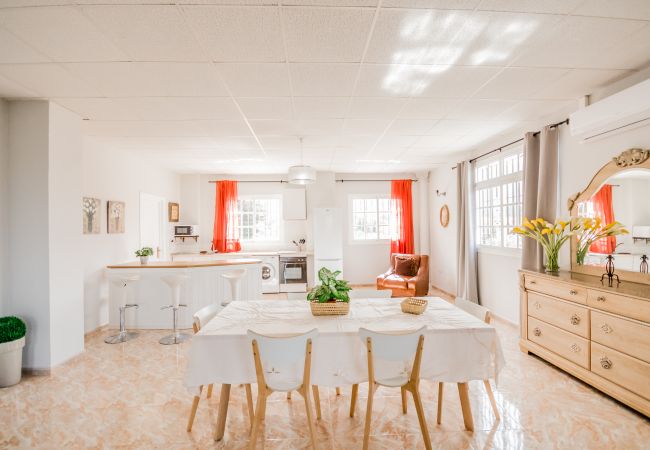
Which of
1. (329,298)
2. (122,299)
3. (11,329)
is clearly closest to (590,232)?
(329,298)

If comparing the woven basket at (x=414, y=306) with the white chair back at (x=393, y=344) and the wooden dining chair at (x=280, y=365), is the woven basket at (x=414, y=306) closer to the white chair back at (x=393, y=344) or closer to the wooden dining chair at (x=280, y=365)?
the white chair back at (x=393, y=344)

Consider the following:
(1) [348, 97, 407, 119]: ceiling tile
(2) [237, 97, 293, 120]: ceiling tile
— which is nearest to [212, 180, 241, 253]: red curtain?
(2) [237, 97, 293, 120]: ceiling tile

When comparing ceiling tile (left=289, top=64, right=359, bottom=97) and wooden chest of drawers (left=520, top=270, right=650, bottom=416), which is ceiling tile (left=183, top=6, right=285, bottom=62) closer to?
ceiling tile (left=289, top=64, right=359, bottom=97)

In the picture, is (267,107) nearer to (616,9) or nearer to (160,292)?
(616,9)

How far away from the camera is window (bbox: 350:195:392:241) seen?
8031 millimetres

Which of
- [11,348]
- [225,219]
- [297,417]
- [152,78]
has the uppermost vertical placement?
[152,78]

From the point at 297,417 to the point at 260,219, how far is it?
5.73 m

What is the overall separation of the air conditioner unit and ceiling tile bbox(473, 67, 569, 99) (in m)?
0.46

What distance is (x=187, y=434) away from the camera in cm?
236

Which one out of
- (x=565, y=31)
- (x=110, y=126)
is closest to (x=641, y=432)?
(x=565, y=31)

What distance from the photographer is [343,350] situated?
2.19 metres

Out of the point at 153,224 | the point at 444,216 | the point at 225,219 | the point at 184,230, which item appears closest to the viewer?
the point at 153,224

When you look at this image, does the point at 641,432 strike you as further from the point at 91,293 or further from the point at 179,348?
the point at 91,293

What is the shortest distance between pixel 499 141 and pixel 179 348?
5131mm
